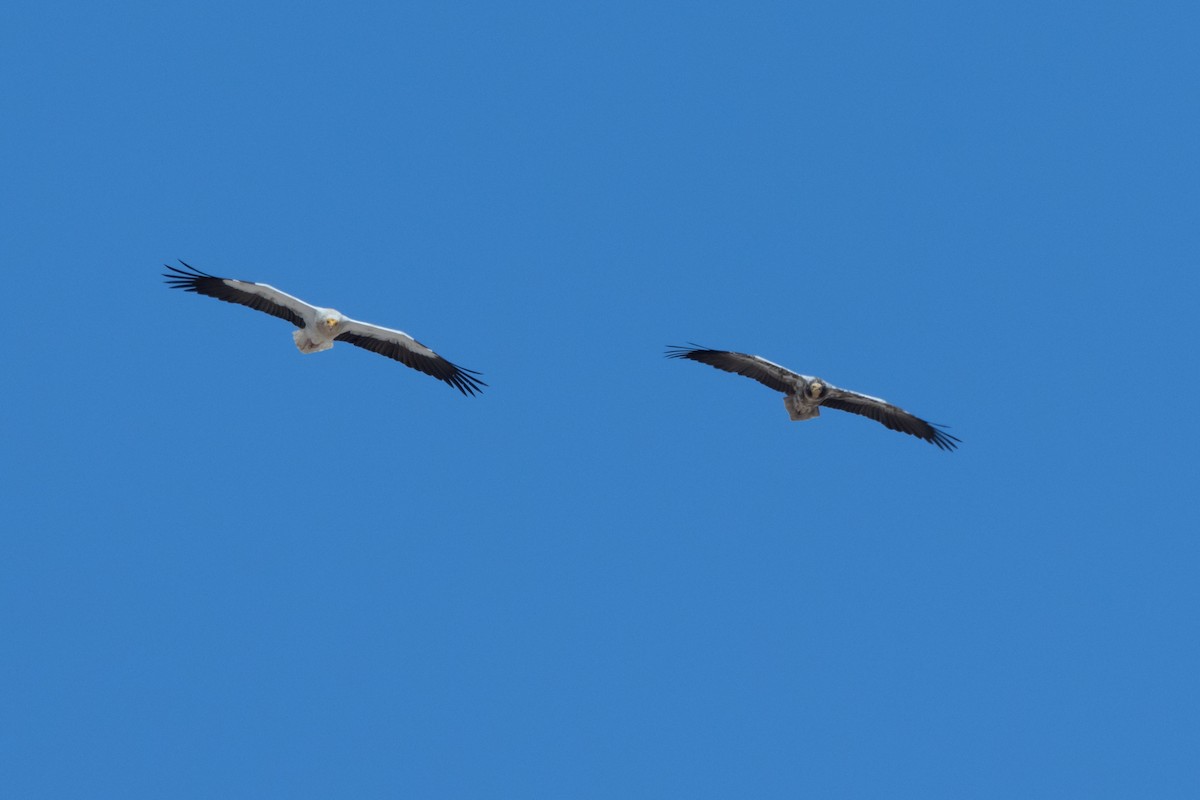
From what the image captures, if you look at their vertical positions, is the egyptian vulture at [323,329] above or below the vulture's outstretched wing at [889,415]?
below

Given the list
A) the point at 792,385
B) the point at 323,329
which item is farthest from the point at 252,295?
the point at 792,385

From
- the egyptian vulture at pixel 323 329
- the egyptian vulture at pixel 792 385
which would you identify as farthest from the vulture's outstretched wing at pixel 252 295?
the egyptian vulture at pixel 792 385

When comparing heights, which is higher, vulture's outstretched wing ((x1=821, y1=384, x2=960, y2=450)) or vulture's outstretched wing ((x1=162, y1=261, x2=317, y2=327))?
vulture's outstretched wing ((x1=821, y1=384, x2=960, y2=450))

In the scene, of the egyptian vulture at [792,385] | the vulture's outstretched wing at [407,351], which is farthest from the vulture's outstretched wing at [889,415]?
the vulture's outstretched wing at [407,351]

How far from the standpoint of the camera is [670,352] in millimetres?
38969

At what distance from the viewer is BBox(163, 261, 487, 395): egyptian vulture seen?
35656 mm

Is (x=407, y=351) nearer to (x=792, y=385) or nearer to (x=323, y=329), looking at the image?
(x=323, y=329)

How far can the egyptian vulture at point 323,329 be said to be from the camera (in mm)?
35656

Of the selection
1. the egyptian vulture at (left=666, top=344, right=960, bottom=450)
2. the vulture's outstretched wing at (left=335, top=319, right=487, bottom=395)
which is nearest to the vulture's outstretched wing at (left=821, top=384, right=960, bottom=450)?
the egyptian vulture at (left=666, top=344, right=960, bottom=450)

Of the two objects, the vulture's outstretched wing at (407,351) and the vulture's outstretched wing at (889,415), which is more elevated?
the vulture's outstretched wing at (889,415)

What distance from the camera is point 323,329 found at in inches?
1406

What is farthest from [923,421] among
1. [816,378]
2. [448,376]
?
[448,376]

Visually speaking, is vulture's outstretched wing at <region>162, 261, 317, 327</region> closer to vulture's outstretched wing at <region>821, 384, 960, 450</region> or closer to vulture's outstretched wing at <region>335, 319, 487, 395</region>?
vulture's outstretched wing at <region>335, 319, 487, 395</region>

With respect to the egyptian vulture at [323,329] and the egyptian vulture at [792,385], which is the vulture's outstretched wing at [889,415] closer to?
the egyptian vulture at [792,385]
